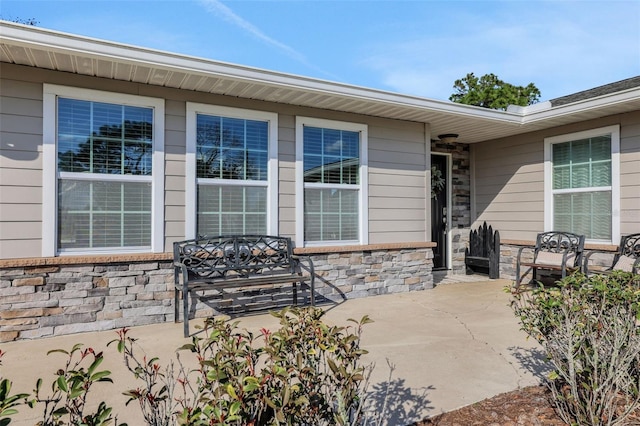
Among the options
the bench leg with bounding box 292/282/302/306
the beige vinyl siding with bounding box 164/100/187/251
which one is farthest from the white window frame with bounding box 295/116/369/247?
the beige vinyl siding with bounding box 164/100/187/251

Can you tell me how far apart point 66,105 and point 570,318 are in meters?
4.37

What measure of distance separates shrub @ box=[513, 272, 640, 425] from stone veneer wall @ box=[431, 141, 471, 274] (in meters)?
5.05

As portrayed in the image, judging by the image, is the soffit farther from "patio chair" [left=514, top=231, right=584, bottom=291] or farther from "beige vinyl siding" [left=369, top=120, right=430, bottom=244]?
"patio chair" [left=514, top=231, right=584, bottom=291]

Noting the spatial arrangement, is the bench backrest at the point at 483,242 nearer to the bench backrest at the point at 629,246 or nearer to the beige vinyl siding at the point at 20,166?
the bench backrest at the point at 629,246

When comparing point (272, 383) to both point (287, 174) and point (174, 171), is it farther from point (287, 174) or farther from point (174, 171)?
point (287, 174)

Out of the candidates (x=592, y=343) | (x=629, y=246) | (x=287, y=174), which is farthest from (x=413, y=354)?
(x=629, y=246)

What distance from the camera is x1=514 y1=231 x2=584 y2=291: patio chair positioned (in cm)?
535

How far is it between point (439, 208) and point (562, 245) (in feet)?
6.63

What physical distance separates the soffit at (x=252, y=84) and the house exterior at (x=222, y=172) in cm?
2

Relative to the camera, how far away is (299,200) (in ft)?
15.9

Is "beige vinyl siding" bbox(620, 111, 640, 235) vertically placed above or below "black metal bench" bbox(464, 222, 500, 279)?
above

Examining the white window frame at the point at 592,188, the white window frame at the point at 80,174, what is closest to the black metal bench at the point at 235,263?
the white window frame at the point at 80,174

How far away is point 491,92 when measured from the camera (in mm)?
16391

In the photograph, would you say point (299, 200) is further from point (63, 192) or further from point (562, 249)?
point (562, 249)
